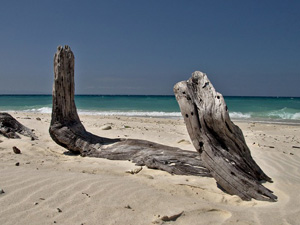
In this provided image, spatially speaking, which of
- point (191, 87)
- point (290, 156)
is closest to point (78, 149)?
point (191, 87)

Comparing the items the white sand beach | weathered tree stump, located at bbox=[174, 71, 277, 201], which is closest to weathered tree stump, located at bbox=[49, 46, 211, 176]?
the white sand beach

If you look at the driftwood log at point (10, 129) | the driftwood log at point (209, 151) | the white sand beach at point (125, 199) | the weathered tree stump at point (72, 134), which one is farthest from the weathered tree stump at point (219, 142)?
the driftwood log at point (10, 129)

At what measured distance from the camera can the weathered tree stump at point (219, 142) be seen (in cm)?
382

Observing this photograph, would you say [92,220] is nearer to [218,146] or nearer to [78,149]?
[218,146]

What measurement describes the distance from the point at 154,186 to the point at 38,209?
5.41 feet

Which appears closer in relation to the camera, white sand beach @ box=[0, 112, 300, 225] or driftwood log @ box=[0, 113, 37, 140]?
white sand beach @ box=[0, 112, 300, 225]

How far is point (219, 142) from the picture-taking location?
13.4ft

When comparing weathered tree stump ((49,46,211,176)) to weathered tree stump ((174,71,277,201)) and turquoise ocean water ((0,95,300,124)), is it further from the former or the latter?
turquoise ocean water ((0,95,300,124))

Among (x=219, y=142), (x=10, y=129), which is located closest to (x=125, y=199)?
(x=219, y=142)

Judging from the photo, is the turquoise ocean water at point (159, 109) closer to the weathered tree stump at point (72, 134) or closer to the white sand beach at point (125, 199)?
the weathered tree stump at point (72, 134)

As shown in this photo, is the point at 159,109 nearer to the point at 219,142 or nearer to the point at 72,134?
the point at 72,134

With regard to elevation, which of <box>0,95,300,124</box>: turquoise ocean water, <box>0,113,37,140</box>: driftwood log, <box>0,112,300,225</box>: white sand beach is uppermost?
<box>0,113,37,140</box>: driftwood log

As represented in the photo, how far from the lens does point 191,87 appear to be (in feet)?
14.1

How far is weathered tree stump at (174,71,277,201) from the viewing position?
12.5 feet
